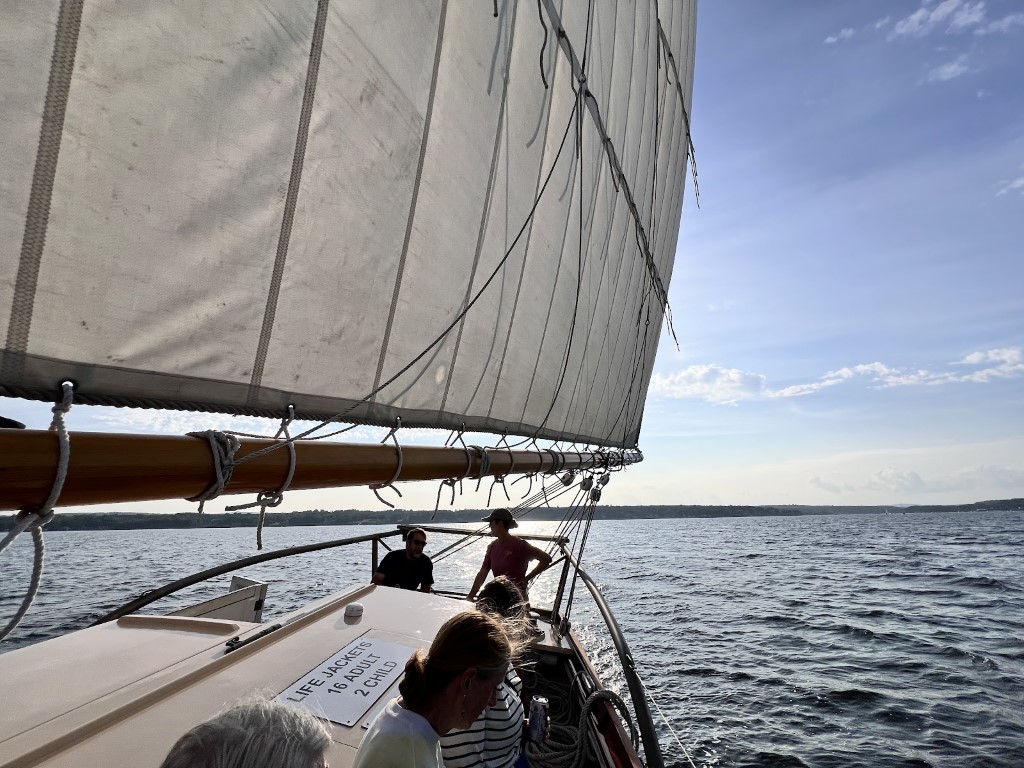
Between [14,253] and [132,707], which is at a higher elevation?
[14,253]

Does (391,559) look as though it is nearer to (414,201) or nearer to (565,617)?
(565,617)

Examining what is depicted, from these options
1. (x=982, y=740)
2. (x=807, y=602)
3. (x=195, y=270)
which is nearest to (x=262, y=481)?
(x=195, y=270)

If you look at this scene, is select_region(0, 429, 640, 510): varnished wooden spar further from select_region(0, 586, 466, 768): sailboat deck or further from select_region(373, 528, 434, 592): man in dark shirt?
select_region(373, 528, 434, 592): man in dark shirt

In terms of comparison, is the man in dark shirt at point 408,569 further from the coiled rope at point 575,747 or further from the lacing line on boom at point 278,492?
the lacing line on boom at point 278,492

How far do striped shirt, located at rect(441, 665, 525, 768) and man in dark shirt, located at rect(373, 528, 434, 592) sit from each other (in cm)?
322

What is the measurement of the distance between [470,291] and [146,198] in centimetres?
212

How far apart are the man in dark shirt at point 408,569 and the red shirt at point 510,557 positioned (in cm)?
70

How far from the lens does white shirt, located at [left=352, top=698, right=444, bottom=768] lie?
150cm

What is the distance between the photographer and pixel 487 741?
2.08 metres

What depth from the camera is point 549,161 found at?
14.5 ft

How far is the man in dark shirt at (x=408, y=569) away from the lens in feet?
17.3

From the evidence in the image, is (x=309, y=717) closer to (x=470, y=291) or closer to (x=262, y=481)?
(x=262, y=481)

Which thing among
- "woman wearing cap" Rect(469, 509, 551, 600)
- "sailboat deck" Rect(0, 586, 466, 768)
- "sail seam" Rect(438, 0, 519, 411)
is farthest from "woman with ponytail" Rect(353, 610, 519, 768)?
"woman wearing cap" Rect(469, 509, 551, 600)

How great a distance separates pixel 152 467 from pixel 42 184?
0.68 metres
